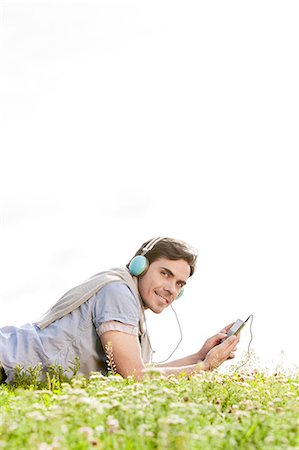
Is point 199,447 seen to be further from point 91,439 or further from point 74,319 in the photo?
point 74,319

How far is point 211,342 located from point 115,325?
1011 millimetres

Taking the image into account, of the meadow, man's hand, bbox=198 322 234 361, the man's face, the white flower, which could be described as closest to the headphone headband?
the man's face

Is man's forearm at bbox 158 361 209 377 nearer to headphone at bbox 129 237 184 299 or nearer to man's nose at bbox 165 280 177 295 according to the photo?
man's nose at bbox 165 280 177 295

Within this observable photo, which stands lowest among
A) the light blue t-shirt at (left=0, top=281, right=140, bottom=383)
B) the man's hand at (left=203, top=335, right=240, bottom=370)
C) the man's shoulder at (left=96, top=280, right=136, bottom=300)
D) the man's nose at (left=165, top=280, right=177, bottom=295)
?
the man's hand at (left=203, top=335, right=240, bottom=370)

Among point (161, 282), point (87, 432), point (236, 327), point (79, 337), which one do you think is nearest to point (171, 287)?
point (161, 282)

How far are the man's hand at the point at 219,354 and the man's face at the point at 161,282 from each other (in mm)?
573

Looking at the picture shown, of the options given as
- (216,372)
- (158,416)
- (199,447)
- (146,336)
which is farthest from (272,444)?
(146,336)

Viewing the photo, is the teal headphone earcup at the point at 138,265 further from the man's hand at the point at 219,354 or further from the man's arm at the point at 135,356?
the man's hand at the point at 219,354

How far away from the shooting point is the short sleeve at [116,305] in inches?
254

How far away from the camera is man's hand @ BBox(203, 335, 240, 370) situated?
6613mm

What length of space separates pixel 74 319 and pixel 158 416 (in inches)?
116

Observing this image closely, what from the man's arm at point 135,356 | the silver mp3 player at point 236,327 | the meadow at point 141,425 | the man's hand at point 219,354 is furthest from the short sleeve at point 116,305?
the meadow at point 141,425

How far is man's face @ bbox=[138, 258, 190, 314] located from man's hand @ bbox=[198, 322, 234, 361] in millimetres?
497

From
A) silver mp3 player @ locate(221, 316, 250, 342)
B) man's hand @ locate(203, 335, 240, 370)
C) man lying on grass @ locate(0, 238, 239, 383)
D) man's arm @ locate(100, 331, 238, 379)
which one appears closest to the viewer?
man's arm @ locate(100, 331, 238, 379)
